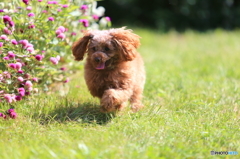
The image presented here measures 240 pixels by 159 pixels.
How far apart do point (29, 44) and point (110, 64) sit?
0.85 m

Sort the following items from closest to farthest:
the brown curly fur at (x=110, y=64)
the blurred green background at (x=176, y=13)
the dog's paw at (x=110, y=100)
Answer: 1. the dog's paw at (x=110, y=100)
2. the brown curly fur at (x=110, y=64)
3. the blurred green background at (x=176, y=13)

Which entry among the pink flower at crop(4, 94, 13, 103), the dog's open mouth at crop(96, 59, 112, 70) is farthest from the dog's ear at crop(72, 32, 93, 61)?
the pink flower at crop(4, 94, 13, 103)

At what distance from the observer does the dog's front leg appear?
3.60 meters

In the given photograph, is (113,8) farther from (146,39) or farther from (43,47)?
(43,47)

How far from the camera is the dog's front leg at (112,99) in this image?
142 inches

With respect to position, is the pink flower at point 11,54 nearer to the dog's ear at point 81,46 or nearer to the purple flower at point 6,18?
the purple flower at point 6,18

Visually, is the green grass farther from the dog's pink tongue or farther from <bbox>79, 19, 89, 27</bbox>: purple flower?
<bbox>79, 19, 89, 27</bbox>: purple flower

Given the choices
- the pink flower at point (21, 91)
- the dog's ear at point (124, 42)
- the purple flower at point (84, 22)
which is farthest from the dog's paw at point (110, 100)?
the purple flower at point (84, 22)

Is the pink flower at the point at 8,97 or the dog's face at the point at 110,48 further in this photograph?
the dog's face at the point at 110,48

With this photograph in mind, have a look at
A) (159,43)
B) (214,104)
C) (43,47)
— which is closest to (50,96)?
(43,47)

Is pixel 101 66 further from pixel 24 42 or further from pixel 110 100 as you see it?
pixel 24 42

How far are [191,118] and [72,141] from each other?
129 cm

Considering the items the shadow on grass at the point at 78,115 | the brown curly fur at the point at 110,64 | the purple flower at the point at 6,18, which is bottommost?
the shadow on grass at the point at 78,115

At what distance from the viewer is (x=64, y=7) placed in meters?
4.23
